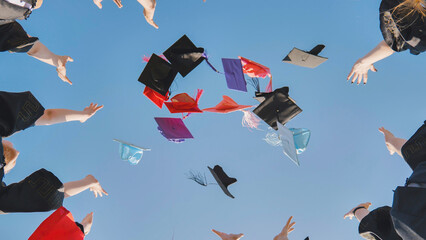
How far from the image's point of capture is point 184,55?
4.00m

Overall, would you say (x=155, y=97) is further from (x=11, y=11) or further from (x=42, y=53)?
(x=11, y=11)

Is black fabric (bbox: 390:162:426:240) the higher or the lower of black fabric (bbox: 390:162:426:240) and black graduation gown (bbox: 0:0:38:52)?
the lower

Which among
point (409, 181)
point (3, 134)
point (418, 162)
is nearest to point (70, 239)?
point (3, 134)

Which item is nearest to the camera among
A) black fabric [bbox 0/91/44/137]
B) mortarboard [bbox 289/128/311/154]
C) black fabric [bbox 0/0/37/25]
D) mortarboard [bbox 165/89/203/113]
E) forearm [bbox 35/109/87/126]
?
black fabric [bbox 0/0/37/25]

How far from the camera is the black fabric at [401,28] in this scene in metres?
2.43

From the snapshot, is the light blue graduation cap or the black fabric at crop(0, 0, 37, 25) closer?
the black fabric at crop(0, 0, 37, 25)

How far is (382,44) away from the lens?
Answer: 274 centimetres

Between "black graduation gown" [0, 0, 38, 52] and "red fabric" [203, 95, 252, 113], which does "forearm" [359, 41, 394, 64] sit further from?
"black graduation gown" [0, 0, 38, 52]

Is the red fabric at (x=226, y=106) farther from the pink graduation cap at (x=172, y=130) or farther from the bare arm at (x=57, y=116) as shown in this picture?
the bare arm at (x=57, y=116)

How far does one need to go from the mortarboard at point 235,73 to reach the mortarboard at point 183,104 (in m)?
0.44

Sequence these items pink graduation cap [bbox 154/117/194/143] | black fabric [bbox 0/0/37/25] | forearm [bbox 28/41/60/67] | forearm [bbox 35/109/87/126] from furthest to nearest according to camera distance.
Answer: pink graduation cap [bbox 154/117/194/143] < forearm [bbox 28/41/60/67] < forearm [bbox 35/109/87/126] < black fabric [bbox 0/0/37/25]

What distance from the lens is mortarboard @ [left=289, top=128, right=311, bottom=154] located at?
3.92 m

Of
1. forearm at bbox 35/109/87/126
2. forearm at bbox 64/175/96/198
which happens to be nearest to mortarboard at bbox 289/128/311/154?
forearm at bbox 64/175/96/198

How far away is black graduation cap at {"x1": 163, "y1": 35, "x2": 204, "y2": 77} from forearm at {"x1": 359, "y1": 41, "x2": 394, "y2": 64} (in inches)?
79.3
